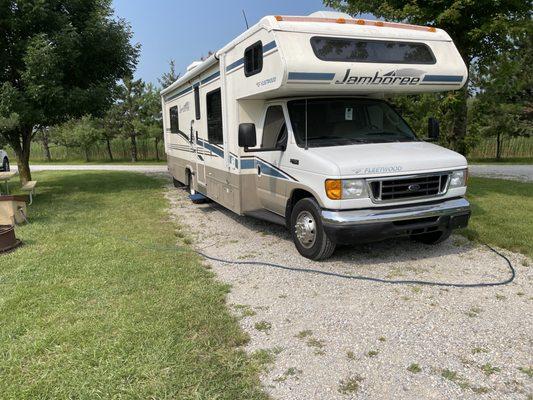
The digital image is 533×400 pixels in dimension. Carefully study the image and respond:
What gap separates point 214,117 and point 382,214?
3887 mm

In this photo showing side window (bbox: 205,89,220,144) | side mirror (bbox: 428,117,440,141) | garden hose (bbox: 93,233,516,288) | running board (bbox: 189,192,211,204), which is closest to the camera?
garden hose (bbox: 93,233,516,288)

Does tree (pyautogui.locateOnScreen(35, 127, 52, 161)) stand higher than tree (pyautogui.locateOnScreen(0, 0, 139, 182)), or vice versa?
tree (pyautogui.locateOnScreen(0, 0, 139, 182))

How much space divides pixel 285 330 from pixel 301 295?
2.49 feet

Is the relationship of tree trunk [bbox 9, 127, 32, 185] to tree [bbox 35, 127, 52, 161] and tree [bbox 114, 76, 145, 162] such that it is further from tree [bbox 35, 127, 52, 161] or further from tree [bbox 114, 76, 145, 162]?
tree [bbox 35, 127, 52, 161]

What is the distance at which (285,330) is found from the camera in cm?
397

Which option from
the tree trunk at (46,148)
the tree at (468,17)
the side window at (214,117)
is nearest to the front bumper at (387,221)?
the side window at (214,117)

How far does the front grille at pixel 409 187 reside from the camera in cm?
515

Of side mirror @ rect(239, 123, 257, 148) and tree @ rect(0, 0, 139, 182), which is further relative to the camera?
tree @ rect(0, 0, 139, 182)

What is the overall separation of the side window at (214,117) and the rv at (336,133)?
0.40m

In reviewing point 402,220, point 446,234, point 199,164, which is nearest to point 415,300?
point 402,220

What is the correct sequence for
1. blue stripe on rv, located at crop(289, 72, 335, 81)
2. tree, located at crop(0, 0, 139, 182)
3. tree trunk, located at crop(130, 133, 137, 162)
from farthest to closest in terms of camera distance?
tree trunk, located at crop(130, 133, 137, 162) < tree, located at crop(0, 0, 139, 182) < blue stripe on rv, located at crop(289, 72, 335, 81)

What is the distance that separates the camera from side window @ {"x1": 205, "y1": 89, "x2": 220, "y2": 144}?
24.8ft

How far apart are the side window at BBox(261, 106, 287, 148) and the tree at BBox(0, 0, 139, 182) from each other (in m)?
6.35

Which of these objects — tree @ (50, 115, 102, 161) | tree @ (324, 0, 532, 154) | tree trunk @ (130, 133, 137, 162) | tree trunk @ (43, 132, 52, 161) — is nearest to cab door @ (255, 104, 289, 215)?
tree @ (324, 0, 532, 154)
